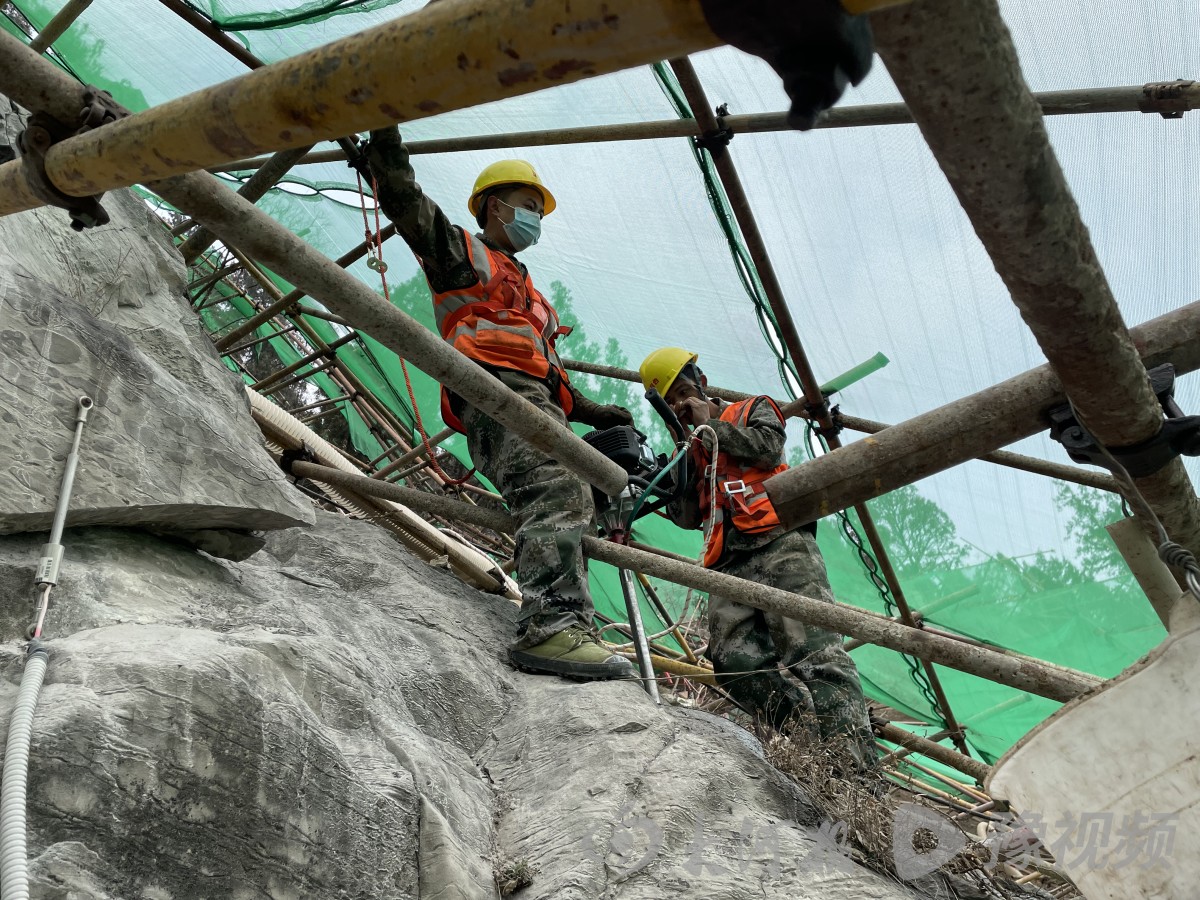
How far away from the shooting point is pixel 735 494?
4.27 meters

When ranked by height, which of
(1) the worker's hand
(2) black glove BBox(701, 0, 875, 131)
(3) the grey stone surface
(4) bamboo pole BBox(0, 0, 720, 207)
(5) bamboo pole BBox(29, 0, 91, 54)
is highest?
(5) bamboo pole BBox(29, 0, 91, 54)

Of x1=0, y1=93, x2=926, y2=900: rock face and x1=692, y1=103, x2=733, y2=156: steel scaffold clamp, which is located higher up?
x1=692, y1=103, x2=733, y2=156: steel scaffold clamp

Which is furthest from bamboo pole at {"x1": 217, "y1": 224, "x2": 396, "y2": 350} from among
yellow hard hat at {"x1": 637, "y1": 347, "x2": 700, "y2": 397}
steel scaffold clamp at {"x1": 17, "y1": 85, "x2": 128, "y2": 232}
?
steel scaffold clamp at {"x1": 17, "y1": 85, "x2": 128, "y2": 232}

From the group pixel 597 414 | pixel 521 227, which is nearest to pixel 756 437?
pixel 597 414

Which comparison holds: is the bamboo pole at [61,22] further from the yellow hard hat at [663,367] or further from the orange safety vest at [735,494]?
the orange safety vest at [735,494]

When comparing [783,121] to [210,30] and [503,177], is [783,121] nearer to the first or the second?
[503,177]

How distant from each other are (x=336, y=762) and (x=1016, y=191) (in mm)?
1683

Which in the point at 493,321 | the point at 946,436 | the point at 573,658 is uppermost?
the point at 493,321

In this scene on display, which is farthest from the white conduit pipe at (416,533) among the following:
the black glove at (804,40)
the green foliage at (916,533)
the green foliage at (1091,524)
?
the black glove at (804,40)

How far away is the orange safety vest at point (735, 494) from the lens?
165 inches

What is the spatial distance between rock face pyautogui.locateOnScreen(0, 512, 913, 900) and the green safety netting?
7.33 feet

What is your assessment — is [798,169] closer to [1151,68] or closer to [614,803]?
[1151,68]

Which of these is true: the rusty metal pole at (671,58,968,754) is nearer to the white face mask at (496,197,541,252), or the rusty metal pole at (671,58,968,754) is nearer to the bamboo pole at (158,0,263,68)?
the white face mask at (496,197,541,252)

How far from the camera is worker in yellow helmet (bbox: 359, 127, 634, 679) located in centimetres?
352
